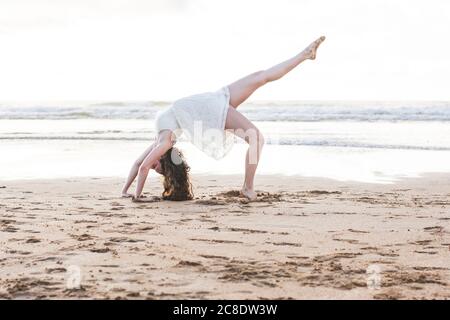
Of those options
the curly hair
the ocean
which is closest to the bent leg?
the curly hair

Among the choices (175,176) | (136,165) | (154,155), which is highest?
(154,155)

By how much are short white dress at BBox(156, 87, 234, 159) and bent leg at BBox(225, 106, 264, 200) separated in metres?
0.10

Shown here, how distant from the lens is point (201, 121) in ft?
22.9

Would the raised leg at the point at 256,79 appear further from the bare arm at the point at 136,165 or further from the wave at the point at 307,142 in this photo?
the wave at the point at 307,142

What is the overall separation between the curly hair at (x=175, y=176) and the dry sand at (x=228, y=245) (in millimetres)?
220

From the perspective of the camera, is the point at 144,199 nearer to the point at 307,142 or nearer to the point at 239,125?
the point at 239,125

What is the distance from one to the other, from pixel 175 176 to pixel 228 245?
2.64m

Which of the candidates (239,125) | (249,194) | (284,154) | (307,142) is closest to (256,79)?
(239,125)

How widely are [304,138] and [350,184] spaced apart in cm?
793

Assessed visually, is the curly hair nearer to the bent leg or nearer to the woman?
the woman

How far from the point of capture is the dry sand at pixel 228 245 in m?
3.52

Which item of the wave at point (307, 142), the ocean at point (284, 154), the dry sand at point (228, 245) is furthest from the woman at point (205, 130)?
the wave at point (307, 142)

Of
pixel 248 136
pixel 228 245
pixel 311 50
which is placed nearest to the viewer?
pixel 228 245

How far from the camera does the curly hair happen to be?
7.14 m
